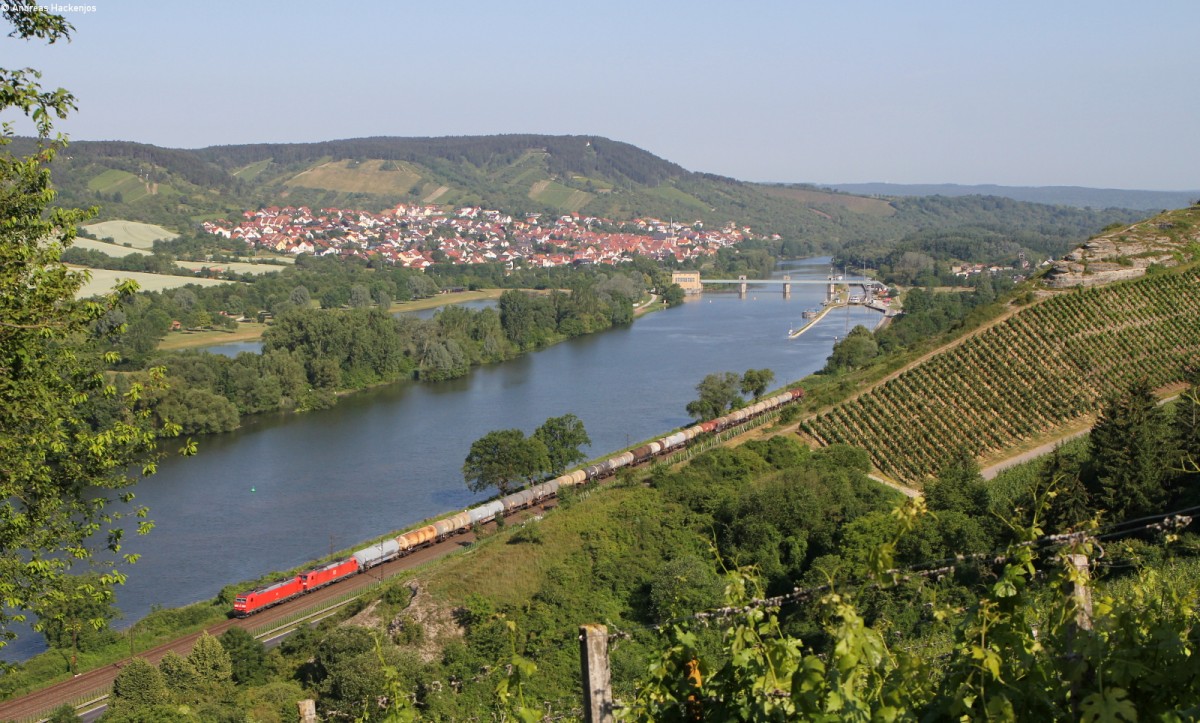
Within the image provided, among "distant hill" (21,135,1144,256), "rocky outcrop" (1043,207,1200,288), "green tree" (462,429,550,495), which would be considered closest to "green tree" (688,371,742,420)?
"green tree" (462,429,550,495)

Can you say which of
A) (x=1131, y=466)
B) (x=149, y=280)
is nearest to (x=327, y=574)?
(x=1131, y=466)

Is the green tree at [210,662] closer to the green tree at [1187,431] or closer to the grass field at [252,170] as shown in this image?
the green tree at [1187,431]

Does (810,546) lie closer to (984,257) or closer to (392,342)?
(392,342)

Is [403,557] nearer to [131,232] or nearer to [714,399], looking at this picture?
[714,399]

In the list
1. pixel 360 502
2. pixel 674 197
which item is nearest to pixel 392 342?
pixel 360 502

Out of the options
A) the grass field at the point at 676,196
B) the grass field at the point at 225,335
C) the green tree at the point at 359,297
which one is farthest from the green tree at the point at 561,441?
the grass field at the point at 676,196

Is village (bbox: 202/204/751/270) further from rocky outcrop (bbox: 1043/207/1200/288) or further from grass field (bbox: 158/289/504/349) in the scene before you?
rocky outcrop (bbox: 1043/207/1200/288)
